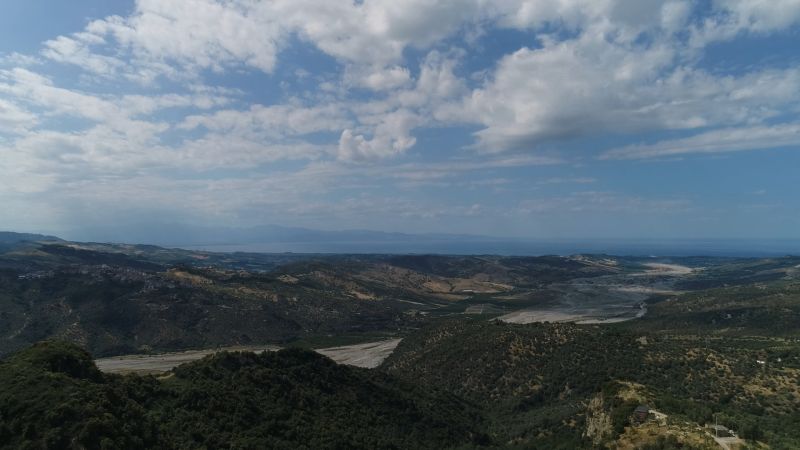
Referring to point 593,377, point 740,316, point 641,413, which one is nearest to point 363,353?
point 593,377

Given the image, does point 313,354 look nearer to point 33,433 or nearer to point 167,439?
point 167,439

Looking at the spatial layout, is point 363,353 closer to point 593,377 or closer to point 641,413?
point 593,377

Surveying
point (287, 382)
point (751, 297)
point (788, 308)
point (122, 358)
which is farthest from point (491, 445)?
point (751, 297)

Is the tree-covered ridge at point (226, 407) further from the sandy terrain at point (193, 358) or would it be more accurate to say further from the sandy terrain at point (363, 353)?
the sandy terrain at point (363, 353)

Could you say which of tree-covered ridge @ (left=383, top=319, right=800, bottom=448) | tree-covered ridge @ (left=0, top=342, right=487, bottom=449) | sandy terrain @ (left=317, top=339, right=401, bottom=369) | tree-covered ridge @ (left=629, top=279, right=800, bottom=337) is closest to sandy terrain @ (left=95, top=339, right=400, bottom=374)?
sandy terrain @ (left=317, top=339, right=401, bottom=369)

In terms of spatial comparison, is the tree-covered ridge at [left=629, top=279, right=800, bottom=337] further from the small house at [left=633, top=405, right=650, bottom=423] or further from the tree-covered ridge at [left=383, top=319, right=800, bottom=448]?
the small house at [left=633, top=405, right=650, bottom=423]

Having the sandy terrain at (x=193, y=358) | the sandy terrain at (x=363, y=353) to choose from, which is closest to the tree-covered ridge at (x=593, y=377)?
the sandy terrain at (x=363, y=353)
